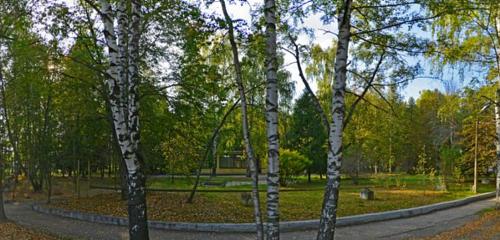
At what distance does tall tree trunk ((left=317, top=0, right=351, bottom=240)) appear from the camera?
582 cm

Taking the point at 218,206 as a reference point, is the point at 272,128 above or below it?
above

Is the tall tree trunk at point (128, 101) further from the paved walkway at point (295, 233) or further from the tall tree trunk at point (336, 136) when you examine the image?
the paved walkway at point (295, 233)

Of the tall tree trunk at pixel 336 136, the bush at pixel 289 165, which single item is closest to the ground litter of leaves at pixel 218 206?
the tall tree trunk at pixel 336 136

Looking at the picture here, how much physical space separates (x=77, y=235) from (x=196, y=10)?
711 cm

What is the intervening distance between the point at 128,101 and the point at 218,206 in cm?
718

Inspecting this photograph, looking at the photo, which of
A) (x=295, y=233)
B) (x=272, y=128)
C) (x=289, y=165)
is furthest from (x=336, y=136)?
(x=289, y=165)

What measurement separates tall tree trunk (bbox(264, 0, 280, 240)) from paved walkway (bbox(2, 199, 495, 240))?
4.52m

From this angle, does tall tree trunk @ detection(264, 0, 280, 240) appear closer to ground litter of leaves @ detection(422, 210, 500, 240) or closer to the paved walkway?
the paved walkway

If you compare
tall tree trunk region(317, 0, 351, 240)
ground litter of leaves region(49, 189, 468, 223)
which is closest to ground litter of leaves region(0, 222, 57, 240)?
ground litter of leaves region(49, 189, 468, 223)

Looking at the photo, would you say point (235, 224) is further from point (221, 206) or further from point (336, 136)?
point (336, 136)

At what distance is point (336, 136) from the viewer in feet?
19.3

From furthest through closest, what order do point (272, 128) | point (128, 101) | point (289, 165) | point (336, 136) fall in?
1. point (289, 165)
2. point (128, 101)
3. point (336, 136)
4. point (272, 128)

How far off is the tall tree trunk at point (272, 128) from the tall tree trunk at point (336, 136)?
2.49 ft

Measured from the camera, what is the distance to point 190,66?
36.3ft
